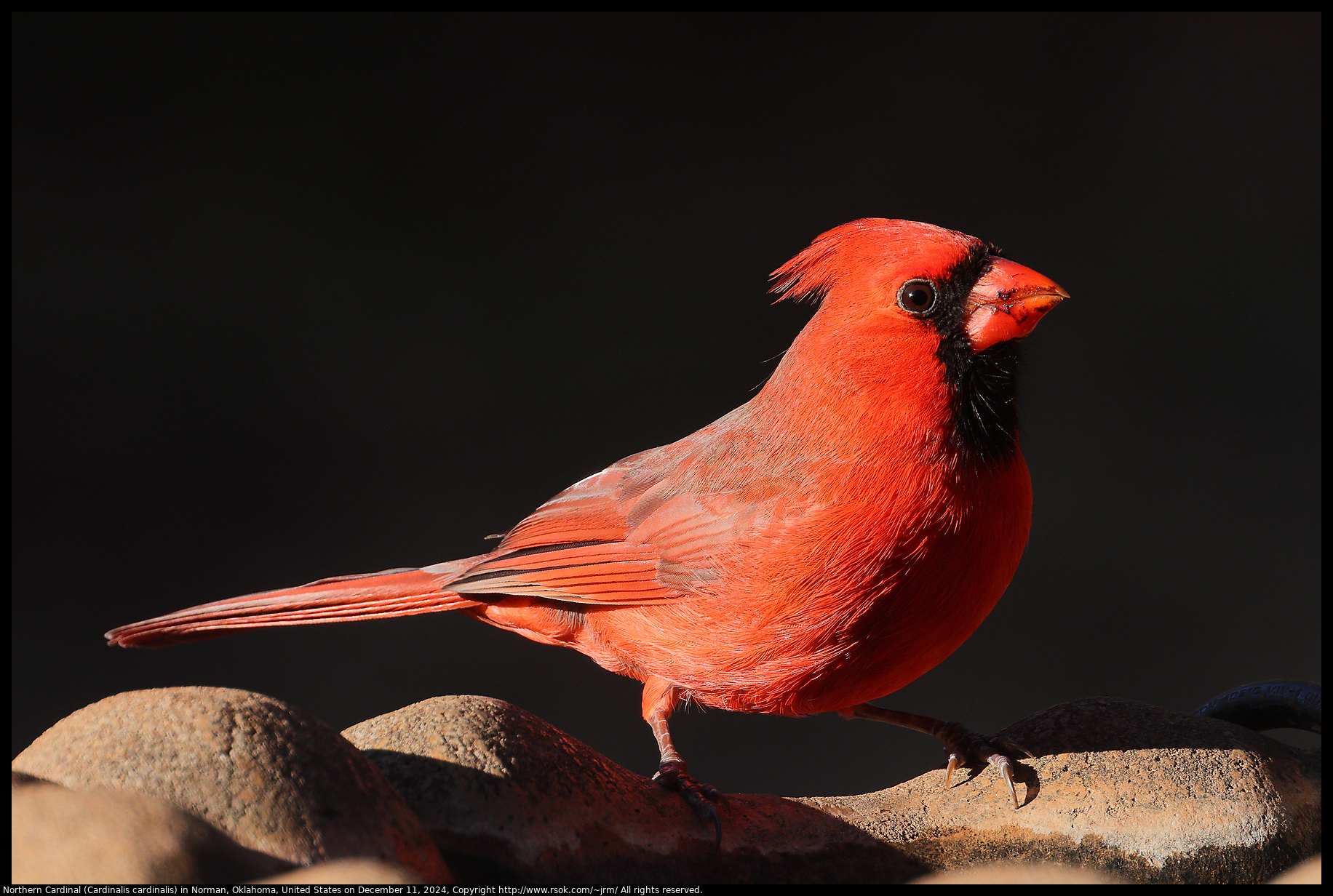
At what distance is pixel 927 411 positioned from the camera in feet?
5.72

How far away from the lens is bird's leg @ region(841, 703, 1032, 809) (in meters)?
2.08

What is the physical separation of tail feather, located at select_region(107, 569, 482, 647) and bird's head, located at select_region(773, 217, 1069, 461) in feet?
3.05

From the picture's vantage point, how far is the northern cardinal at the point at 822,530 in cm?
174

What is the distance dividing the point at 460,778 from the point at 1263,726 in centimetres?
184

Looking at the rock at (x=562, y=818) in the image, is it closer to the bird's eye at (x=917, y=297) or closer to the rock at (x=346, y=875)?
the rock at (x=346, y=875)

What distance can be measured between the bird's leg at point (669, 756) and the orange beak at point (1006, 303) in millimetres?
922

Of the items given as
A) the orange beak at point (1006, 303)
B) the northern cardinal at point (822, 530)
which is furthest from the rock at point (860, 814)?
the orange beak at point (1006, 303)

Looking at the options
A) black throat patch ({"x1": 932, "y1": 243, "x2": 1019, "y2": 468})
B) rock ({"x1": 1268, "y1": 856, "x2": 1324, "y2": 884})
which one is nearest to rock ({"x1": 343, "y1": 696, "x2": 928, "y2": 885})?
rock ({"x1": 1268, "y1": 856, "x2": 1324, "y2": 884})

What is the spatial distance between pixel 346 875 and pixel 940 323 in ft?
4.08

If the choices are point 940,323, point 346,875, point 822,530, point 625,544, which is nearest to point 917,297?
point 940,323

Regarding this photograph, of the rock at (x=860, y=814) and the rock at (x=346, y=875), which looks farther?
the rock at (x=860, y=814)

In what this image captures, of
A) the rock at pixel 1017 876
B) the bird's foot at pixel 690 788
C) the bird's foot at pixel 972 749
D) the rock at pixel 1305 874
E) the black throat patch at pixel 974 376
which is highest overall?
the black throat patch at pixel 974 376

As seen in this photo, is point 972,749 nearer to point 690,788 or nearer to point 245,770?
point 690,788

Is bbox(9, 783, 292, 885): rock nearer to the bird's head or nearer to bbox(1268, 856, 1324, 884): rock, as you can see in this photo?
the bird's head
